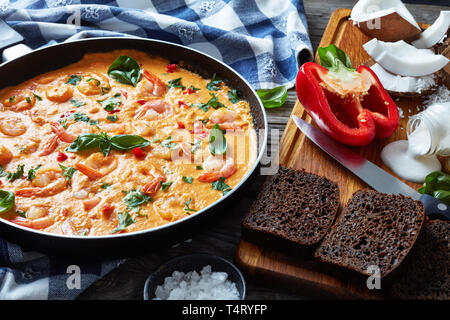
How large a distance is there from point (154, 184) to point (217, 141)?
0.54 meters

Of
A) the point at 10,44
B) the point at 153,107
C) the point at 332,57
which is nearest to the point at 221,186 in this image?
the point at 153,107

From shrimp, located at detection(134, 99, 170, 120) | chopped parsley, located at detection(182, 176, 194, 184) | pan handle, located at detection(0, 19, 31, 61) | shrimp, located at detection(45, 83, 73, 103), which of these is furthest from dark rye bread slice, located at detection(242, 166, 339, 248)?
pan handle, located at detection(0, 19, 31, 61)

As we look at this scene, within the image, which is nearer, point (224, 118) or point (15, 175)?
point (15, 175)

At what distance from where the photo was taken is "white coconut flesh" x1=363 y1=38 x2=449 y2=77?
3.79 meters

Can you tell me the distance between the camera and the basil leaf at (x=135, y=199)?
2.92 meters

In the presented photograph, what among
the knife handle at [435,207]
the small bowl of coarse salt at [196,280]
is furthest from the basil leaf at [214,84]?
the knife handle at [435,207]

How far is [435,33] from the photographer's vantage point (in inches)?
165

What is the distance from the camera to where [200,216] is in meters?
2.63

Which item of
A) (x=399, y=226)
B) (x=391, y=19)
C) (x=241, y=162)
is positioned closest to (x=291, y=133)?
(x=241, y=162)

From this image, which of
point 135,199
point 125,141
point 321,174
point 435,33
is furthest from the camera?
point 435,33

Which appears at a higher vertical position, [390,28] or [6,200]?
[390,28]

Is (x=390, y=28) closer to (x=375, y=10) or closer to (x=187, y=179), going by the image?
(x=375, y=10)

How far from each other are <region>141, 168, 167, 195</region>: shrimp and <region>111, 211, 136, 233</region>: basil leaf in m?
0.19

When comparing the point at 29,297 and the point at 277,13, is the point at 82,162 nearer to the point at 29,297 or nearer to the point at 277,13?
the point at 29,297
